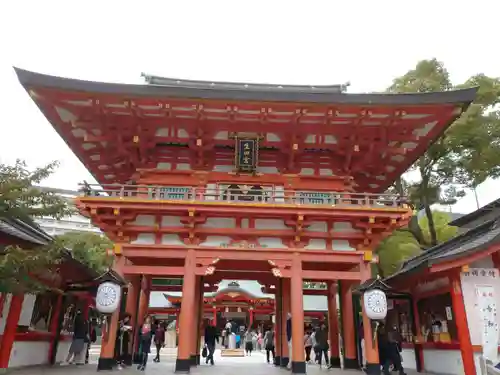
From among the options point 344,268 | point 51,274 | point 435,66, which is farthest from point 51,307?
point 435,66

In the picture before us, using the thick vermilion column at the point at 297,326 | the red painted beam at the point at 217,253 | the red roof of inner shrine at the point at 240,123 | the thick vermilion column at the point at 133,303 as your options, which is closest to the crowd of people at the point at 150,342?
the thick vermilion column at the point at 133,303

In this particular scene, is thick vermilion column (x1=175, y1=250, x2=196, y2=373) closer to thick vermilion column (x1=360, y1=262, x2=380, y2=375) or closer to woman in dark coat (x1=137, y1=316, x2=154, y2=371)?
woman in dark coat (x1=137, y1=316, x2=154, y2=371)

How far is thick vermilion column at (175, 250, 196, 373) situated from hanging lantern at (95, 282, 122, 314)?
1816 millimetres

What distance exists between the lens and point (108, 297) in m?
11.2

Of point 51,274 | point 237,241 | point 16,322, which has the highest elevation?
point 237,241

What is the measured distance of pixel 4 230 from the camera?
1059cm

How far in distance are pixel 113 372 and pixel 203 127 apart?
7477mm

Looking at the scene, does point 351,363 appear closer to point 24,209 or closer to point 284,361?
point 284,361

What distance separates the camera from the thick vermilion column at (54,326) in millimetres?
14211

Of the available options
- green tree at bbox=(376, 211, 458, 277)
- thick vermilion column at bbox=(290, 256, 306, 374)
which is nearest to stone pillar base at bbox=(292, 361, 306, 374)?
thick vermilion column at bbox=(290, 256, 306, 374)

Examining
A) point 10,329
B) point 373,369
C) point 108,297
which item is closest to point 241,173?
point 108,297

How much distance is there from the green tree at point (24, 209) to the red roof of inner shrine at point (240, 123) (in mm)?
3136

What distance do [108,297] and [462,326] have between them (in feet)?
30.1

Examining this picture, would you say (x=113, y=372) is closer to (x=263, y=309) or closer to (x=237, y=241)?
(x=237, y=241)
